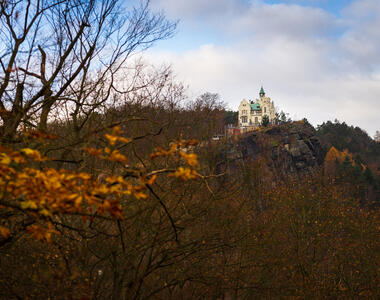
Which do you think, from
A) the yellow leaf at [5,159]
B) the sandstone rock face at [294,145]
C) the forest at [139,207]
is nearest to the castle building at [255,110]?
the sandstone rock face at [294,145]

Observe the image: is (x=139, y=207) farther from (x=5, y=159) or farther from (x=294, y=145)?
(x=294, y=145)

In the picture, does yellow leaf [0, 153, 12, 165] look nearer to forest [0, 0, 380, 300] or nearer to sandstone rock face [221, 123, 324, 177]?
forest [0, 0, 380, 300]

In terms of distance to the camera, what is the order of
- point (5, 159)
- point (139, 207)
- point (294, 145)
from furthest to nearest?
1. point (294, 145)
2. point (139, 207)
3. point (5, 159)

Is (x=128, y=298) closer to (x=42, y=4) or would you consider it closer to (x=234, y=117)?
(x=42, y=4)

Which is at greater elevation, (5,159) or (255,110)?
(255,110)

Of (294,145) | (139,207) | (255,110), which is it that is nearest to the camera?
(139,207)

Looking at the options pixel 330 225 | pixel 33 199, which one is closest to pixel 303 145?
pixel 330 225

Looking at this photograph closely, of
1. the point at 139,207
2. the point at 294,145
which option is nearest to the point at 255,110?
the point at 294,145

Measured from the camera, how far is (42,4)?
852 cm

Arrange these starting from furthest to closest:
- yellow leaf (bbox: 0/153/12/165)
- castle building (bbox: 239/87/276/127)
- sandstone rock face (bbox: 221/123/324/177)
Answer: castle building (bbox: 239/87/276/127), sandstone rock face (bbox: 221/123/324/177), yellow leaf (bbox: 0/153/12/165)

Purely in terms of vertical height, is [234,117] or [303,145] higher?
[234,117]

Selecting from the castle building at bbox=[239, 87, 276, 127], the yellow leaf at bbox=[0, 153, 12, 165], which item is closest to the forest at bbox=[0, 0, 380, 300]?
the yellow leaf at bbox=[0, 153, 12, 165]

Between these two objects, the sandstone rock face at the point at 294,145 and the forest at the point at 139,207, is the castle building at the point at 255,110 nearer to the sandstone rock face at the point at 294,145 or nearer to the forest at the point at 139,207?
the sandstone rock face at the point at 294,145

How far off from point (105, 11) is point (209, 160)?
4371 millimetres
